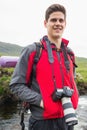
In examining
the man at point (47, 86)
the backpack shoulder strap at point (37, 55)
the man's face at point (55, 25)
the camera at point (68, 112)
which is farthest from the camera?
the man's face at point (55, 25)

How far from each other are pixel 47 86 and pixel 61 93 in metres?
0.31

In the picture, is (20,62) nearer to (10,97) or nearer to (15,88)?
(15,88)

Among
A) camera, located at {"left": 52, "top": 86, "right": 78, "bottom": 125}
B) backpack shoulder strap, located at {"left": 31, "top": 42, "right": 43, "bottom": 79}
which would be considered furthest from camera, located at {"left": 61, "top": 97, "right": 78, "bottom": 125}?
backpack shoulder strap, located at {"left": 31, "top": 42, "right": 43, "bottom": 79}

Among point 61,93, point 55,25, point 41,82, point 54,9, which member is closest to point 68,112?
point 61,93

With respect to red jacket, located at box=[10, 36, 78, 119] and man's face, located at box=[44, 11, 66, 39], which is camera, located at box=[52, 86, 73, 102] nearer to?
red jacket, located at box=[10, 36, 78, 119]

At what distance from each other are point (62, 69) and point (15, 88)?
0.91 meters

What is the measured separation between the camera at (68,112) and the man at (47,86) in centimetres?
2

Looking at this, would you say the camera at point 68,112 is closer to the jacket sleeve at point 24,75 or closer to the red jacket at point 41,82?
the red jacket at point 41,82

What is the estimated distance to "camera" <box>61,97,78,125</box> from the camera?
521 cm

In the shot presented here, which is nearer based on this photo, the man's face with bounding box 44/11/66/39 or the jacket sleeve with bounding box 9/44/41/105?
the jacket sleeve with bounding box 9/44/41/105

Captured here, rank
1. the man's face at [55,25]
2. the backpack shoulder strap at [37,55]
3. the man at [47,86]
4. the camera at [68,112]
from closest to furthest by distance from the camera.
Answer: the camera at [68,112], the man at [47,86], the backpack shoulder strap at [37,55], the man's face at [55,25]

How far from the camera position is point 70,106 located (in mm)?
5324

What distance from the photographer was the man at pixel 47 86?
5.41m

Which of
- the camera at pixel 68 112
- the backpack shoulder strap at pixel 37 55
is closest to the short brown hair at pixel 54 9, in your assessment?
the backpack shoulder strap at pixel 37 55
